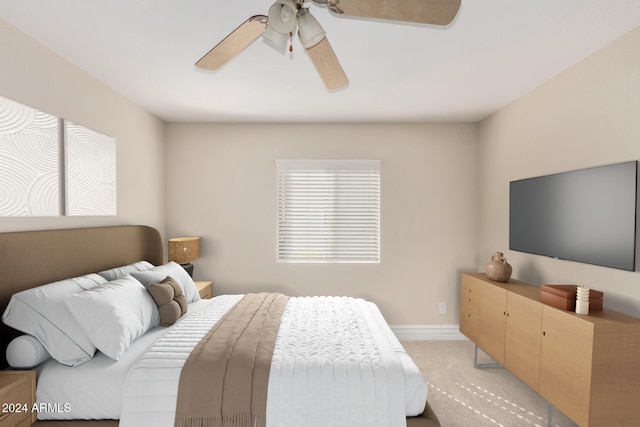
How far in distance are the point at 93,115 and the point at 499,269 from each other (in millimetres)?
3779

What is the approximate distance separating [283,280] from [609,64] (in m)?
3.57

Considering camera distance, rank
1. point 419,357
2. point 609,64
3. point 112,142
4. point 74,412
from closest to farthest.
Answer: point 74,412 → point 609,64 → point 112,142 → point 419,357

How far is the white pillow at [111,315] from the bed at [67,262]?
5 cm

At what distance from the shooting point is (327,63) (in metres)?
1.96

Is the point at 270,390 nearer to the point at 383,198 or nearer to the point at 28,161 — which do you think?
the point at 28,161

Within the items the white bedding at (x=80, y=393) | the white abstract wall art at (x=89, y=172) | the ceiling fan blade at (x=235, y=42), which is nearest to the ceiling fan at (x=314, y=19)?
the ceiling fan blade at (x=235, y=42)

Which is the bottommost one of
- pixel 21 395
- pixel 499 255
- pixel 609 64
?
pixel 21 395

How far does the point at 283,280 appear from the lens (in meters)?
4.21

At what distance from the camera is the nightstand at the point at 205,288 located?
3.67 metres

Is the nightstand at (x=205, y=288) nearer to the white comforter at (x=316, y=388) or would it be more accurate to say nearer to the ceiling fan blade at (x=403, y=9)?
the white comforter at (x=316, y=388)

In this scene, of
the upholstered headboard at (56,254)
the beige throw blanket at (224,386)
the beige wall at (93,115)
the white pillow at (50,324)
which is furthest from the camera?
the beige wall at (93,115)

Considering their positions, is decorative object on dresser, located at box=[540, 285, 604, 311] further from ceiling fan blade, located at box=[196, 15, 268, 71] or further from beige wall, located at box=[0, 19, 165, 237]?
beige wall, located at box=[0, 19, 165, 237]

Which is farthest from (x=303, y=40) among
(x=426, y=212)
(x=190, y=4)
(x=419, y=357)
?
(x=419, y=357)

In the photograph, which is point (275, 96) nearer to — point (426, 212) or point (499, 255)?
point (426, 212)
